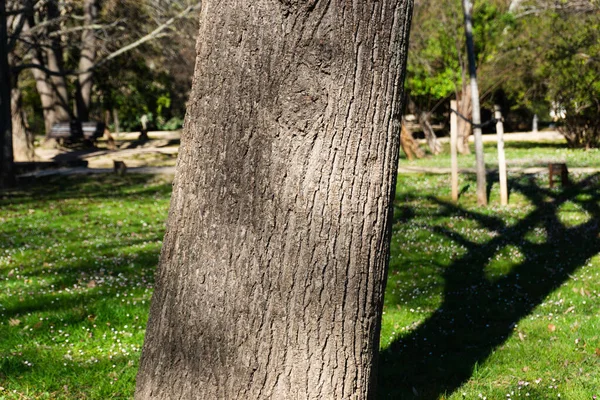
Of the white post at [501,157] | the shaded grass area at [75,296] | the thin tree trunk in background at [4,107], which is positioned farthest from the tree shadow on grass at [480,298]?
the thin tree trunk in background at [4,107]

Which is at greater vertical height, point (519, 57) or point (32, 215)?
point (519, 57)

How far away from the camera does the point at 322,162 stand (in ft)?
10.1

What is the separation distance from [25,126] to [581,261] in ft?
74.0

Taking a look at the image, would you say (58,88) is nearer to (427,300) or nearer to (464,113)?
(464,113)

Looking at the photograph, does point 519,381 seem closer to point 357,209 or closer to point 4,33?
point 357,209

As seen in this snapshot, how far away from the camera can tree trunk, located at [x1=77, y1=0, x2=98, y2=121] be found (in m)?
28.0

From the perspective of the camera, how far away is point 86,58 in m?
30.5

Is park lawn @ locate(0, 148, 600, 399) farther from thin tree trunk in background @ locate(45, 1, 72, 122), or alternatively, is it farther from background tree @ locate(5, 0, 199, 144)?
thin tree trunk in background @ locate(45, 1, 72, 122)

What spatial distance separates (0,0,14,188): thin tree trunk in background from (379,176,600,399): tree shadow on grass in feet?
38.9

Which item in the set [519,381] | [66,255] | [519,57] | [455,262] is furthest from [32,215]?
[519,57]

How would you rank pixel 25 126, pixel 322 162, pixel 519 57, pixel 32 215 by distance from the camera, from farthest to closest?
pixel 519 57 < pixel 25 126 < pixel 32 215 < pixel 322 162

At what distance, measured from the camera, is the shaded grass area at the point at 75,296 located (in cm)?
486

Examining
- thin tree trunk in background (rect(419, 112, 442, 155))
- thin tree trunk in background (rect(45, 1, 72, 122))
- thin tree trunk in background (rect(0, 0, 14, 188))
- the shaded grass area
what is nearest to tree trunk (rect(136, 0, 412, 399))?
the shaded grass area

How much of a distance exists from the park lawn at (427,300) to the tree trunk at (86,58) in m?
15.9
